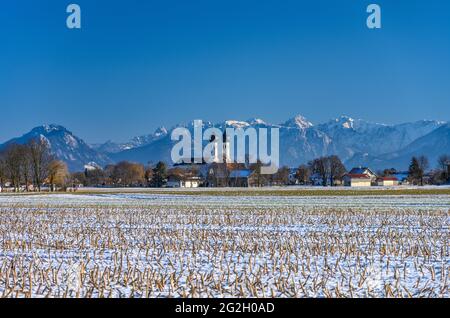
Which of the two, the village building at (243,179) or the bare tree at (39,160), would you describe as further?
the village building at (243,179)

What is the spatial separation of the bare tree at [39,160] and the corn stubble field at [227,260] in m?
105

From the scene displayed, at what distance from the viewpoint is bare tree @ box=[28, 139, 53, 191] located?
5074 inches

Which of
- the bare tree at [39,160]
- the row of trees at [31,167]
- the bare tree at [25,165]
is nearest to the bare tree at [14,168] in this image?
the row of trees at [31,167]

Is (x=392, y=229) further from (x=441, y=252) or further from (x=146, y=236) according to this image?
(x=146, y=236)

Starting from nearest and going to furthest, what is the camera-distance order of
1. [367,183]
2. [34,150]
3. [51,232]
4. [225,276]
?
1. [225,276]
2. [51,232]
3. [34,150]
4. [367,183]

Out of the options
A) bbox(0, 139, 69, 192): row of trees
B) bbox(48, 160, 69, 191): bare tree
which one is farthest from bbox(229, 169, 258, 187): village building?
bbox(0, 139, 69, 192): row of trees

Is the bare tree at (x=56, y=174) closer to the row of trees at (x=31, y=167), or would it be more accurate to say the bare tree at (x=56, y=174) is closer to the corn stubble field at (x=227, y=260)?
the row of trees at (x=31, y=167)

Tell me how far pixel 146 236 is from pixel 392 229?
10.9 metres

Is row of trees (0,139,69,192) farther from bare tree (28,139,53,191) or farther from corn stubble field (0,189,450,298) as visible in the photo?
corn stubble field (0,189,450,298)

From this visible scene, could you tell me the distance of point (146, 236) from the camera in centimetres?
2295

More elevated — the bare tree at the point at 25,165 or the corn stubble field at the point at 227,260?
the bare tree at the point at 25,165

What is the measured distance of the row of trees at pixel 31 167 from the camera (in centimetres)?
12812
